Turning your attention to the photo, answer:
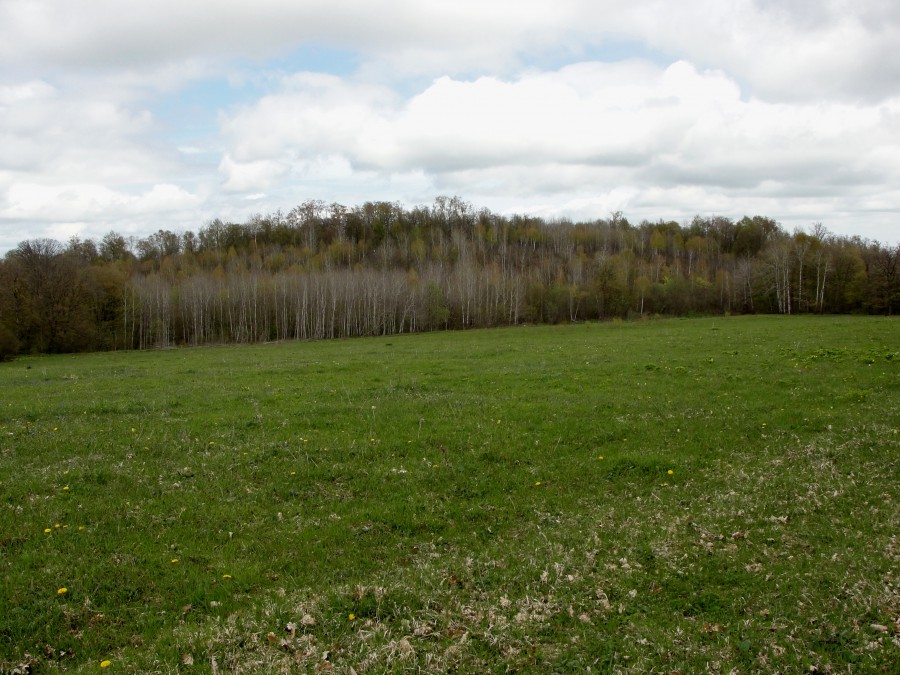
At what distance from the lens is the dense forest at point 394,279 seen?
7381cm

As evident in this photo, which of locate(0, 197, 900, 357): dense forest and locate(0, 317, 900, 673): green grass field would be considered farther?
locate(0, 197, 900, 357): dense forest

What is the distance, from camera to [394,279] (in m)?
99.1

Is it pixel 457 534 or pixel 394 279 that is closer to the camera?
pixel 457 534

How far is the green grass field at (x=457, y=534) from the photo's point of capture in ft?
22.4

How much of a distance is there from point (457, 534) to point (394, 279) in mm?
90385

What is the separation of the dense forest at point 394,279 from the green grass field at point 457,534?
56102 millimetres

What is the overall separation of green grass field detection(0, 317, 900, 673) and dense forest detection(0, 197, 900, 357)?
56.1 m

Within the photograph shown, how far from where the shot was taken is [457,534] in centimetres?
1031

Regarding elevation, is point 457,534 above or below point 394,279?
below

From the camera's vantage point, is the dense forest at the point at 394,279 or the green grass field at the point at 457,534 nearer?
the green grass field at the point at 457,534

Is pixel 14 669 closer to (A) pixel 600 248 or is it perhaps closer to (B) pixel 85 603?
(B) pixel 85 603

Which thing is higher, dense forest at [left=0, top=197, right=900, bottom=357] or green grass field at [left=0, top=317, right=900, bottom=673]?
dense forest at [left=0, top=197, right=900, bottom=357]

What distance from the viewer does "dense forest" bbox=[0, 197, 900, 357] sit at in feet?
242

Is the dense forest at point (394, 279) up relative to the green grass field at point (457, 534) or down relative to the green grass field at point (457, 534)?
up
